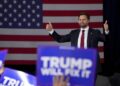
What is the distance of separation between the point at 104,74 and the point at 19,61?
149cm

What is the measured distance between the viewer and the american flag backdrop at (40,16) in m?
7.35

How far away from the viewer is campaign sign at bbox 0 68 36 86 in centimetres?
271

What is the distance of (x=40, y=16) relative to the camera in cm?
737

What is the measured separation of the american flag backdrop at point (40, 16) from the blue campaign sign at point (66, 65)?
472 centimetres

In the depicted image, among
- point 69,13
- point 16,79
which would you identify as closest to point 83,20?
point 69,13

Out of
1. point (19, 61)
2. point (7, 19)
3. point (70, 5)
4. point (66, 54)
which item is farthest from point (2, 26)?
point (66, 54)

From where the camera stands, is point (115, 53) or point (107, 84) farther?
point (115, 53)

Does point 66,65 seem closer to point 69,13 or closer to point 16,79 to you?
point 16,79

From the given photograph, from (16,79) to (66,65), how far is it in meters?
0.33

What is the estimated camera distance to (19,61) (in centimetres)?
755

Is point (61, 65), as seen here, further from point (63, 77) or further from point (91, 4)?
point (91, 4)

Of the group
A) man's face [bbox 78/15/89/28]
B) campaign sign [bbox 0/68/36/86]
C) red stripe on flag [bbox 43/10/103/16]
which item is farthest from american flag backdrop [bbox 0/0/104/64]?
campaign sign [bbox 0/68/36/86]

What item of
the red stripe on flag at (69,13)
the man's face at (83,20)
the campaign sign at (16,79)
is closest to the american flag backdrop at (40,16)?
the red stripe on flag at (69,13)

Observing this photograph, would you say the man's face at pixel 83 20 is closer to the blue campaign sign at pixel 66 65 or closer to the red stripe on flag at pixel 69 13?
the red stripe on flag at pixel 69 13
